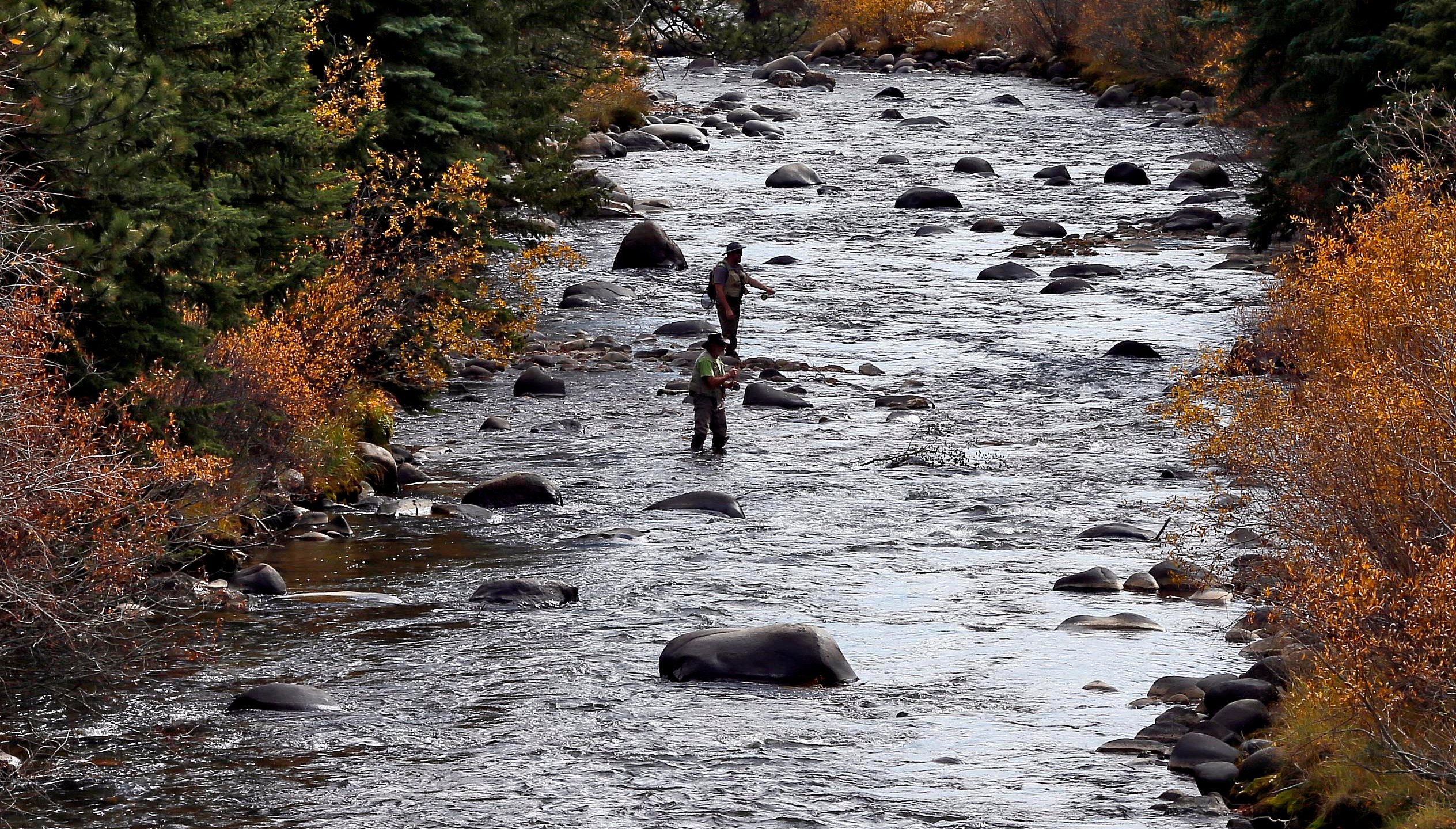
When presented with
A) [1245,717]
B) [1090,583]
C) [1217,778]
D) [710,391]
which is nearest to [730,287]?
[710,391]

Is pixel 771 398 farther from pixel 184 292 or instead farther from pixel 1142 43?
pixel 1142 43

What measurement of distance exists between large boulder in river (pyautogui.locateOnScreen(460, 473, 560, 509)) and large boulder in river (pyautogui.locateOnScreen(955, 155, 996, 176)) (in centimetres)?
2304

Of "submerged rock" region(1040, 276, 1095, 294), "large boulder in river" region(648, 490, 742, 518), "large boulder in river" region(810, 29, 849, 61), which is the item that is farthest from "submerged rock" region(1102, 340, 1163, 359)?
"large boulder in river" region(810, 29, 849, 61)

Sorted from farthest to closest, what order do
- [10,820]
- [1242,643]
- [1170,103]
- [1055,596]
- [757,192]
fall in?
[1170,103] < [757,192] < [1055,596] < [1242,643] < [10,820]

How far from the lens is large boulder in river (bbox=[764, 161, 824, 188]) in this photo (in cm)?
3784

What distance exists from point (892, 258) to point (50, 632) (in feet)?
73.7

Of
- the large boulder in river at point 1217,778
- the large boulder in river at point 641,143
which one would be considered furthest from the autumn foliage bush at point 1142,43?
the large boulder in river at point 1217,778

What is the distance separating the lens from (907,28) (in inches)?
2461

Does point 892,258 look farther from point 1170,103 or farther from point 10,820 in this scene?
point 10,820

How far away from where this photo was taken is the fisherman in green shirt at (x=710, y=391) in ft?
61.0

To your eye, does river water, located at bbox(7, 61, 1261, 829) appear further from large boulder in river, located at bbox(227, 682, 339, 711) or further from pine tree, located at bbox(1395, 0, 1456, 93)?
pine tree, located at bbox(1395, 0, 1456, 93)

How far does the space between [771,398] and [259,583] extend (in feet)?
29.5

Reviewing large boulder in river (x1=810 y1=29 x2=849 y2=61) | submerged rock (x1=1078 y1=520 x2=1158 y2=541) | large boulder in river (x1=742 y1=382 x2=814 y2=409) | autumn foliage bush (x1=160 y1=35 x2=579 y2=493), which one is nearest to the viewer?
submerged rock (x1=1078 y1=520 x2=1158 y2=541)

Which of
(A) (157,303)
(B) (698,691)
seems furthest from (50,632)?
(B) (698,691)
